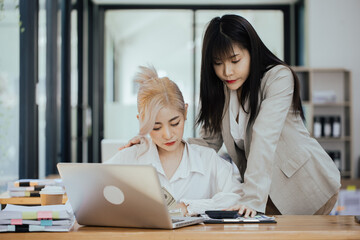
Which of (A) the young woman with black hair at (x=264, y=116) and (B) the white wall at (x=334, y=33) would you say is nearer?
(A) the young woman with black hair at (x=264, y=116)

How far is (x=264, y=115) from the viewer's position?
1.87m

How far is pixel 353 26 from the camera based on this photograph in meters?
6.66

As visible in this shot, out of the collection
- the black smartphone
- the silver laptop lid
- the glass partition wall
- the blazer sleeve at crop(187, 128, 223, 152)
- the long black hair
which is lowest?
the black smartphone

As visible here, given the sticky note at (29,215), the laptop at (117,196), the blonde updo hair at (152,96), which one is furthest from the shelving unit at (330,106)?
the sticky note at (29,215)

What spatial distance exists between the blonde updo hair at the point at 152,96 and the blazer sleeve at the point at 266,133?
0.30 m

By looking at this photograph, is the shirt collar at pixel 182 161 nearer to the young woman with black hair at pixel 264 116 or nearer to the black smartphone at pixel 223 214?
the young woman with black hair at pixel 264 116

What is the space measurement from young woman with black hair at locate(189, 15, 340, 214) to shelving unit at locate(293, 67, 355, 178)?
424 cm

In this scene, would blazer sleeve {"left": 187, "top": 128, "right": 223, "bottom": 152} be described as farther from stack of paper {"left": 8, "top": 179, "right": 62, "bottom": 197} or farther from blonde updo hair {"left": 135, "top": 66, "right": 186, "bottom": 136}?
stack of paper {"left": 8, "top": 179, "right": 62, "bottom": 197}

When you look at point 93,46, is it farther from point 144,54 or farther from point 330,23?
point 330,23

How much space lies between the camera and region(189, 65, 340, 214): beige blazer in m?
1.86

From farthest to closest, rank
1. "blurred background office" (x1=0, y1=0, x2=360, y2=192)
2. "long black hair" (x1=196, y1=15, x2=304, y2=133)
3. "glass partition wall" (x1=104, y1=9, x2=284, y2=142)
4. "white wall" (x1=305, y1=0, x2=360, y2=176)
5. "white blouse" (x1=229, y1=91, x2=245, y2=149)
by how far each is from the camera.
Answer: "glass partition wall" (x1=104, y1=9, x2=284, y2=142)
"white wall" (x1=305, y1=0, x2=360, y2=176)
"blurred background office" (x1=0, y1=0, x2=360, y2=192)
"white blouse" (x1=229, y1=91, x2=245, y2=149)
"long black hair" (x1=196, y1=15, x2=304, y2=133)

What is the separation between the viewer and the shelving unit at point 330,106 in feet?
20.4

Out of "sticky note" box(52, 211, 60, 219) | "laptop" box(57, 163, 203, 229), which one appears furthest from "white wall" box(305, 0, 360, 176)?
"sticky note" box(52, 211, 60, 219)

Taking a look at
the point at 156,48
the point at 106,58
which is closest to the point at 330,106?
the point at 156,48
